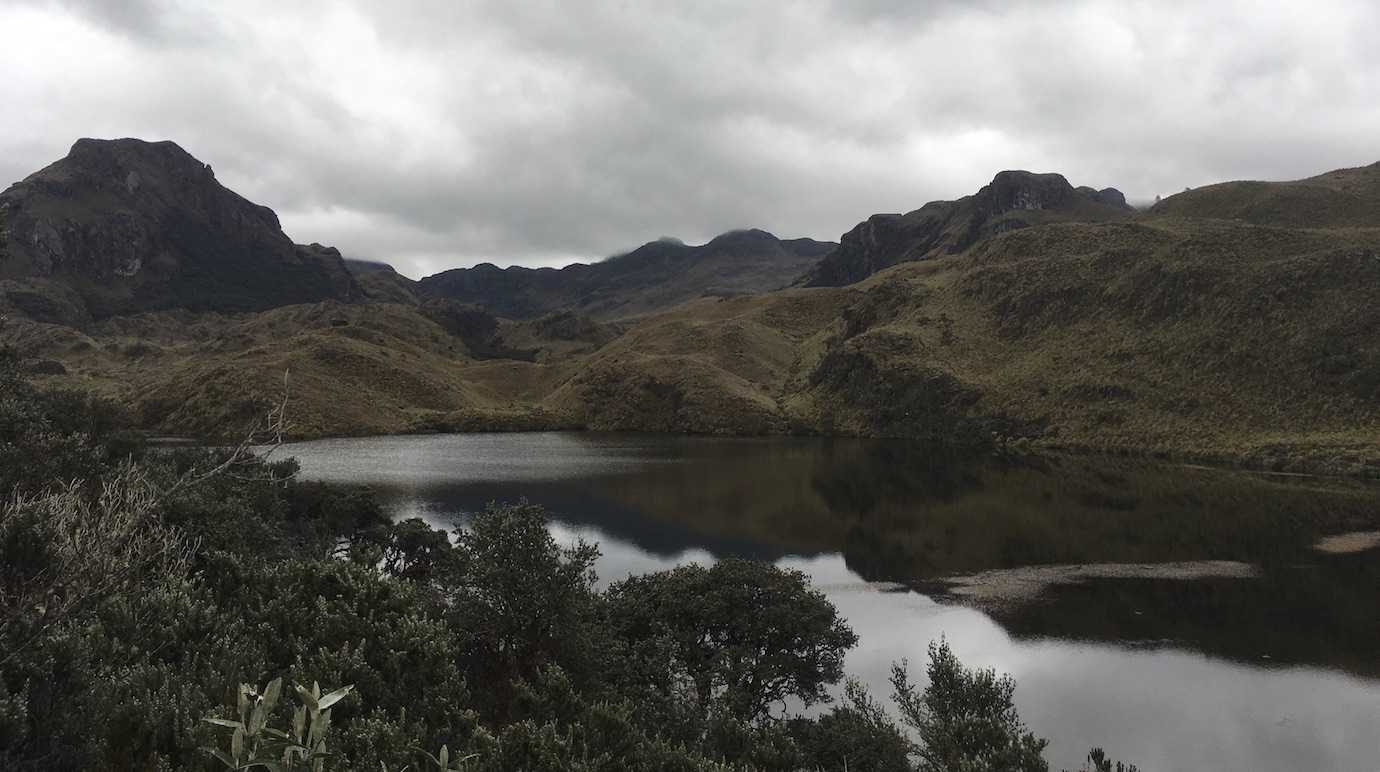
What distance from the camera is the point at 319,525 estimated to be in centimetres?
4975

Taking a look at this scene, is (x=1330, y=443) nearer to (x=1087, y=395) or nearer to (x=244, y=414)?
(x=1087, y=395)

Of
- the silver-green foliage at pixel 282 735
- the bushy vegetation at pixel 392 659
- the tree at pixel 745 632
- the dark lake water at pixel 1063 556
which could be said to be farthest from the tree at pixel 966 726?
A: the silver-green foliage at pixel 282 735

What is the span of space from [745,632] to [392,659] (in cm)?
1565

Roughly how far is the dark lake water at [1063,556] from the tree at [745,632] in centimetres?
445

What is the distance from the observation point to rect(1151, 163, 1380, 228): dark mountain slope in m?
158

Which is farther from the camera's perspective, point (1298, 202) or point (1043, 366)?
point (1298, 202)

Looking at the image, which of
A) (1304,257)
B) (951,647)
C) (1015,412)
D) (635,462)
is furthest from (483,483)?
(1304,257)

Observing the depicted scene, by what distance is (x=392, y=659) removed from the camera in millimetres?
17719

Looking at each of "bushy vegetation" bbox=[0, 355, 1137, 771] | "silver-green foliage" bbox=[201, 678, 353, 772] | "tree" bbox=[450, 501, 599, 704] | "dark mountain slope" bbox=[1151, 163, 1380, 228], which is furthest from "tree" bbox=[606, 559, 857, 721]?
"dark mountain slope" bbox=[1151, 163, 1380, 228]

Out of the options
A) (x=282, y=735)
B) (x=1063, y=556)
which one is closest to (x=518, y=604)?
(x=282, y=735)

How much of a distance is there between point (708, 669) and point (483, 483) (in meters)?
60.5

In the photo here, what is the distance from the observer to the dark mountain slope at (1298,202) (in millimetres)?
158250

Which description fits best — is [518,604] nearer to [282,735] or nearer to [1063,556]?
[282,735]

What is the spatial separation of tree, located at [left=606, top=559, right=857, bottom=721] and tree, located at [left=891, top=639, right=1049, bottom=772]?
347 centimetres
